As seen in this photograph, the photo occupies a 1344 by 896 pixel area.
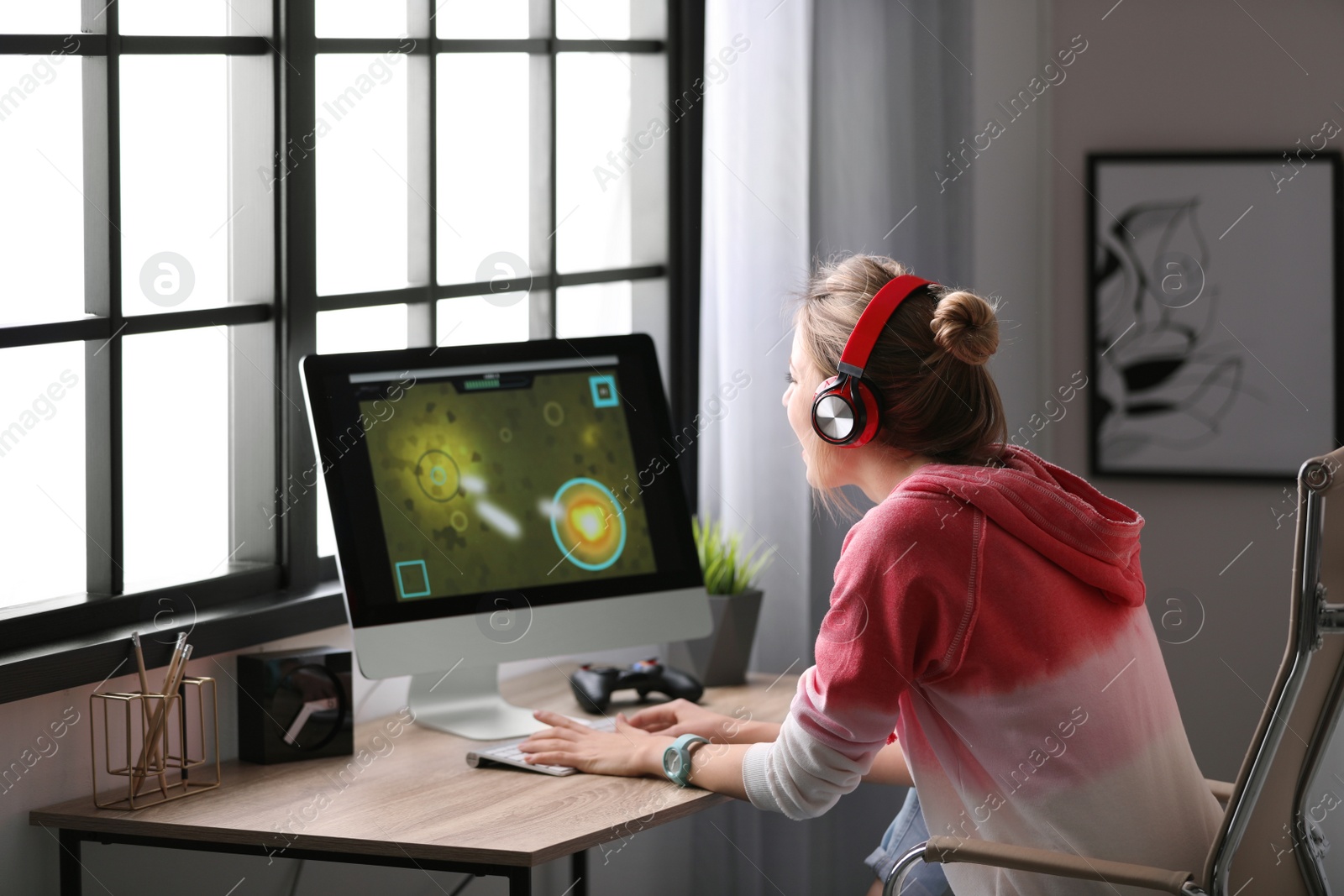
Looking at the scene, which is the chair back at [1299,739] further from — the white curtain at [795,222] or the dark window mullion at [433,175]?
the dark window mullion at [433,175]

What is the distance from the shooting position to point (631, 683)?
2.09 metres

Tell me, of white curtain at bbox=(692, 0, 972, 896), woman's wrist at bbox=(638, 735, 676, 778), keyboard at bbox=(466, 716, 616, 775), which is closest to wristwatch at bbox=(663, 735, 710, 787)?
woman's wrist at bbox=(638, 735, 676, 778)

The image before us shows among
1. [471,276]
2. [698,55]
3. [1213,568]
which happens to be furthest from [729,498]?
[1213,568]

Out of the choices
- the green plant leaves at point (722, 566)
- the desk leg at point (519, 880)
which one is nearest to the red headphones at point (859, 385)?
A: the desk leg at point (519, 880)

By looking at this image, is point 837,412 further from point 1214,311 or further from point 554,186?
point 1214,311

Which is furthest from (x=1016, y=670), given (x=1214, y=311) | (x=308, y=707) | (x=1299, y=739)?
(x=1214, y=311)

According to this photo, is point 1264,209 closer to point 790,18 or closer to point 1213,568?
point 1213,568

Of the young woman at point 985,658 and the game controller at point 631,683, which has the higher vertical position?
the young woman at point 985,658

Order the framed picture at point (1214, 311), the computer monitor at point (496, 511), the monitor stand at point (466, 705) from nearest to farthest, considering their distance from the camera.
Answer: the computer monitor at point (496, 511), the monitor stand at point (466, 705), the framed picture at point (1214, 311)

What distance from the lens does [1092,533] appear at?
55.9 inches

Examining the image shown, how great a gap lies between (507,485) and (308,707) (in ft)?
1.29

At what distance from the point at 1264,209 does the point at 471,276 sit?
172 cm

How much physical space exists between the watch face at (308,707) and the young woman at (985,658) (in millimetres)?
652

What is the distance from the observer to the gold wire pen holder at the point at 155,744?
5.51ft
